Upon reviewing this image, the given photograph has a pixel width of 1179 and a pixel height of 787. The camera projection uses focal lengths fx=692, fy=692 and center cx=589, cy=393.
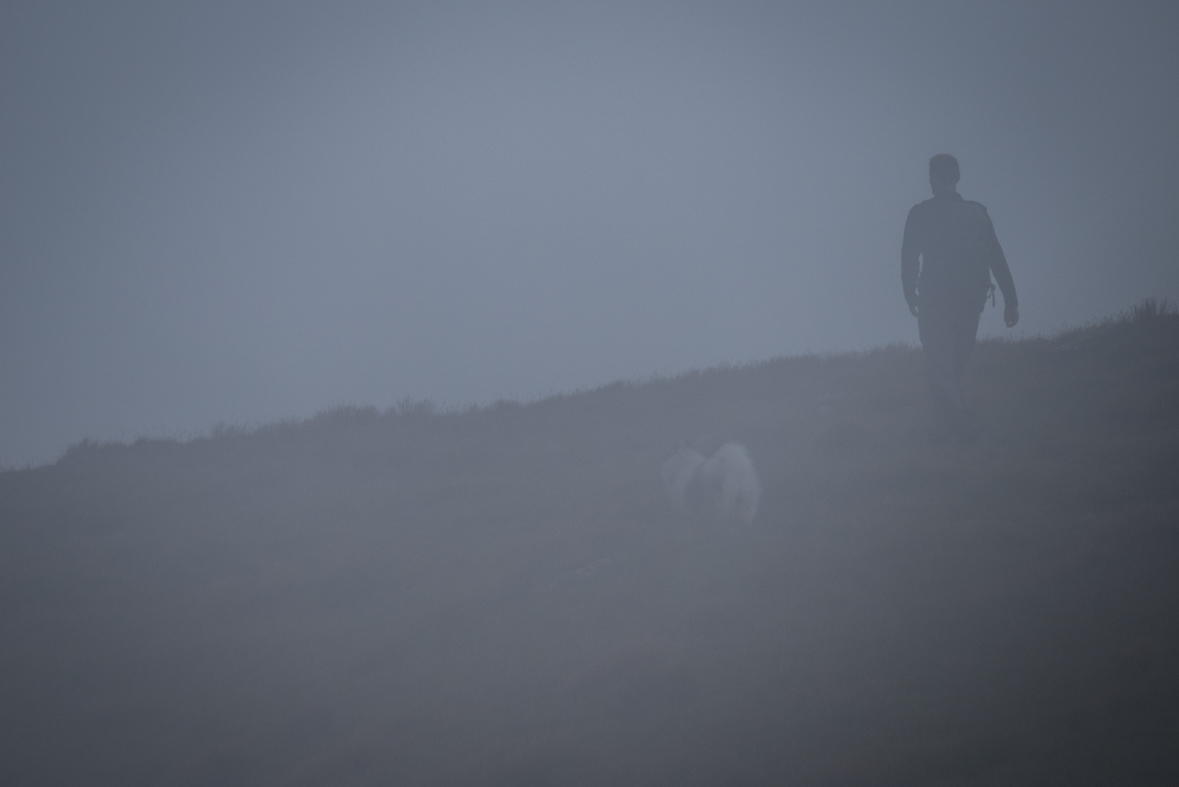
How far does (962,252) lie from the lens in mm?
6762

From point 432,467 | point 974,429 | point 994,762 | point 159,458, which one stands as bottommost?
point 994,762

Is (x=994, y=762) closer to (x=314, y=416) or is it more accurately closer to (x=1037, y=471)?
(x=1037, y=471)

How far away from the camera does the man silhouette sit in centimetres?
677

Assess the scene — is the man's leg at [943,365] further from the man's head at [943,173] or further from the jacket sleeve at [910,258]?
the man's head at [943,173]

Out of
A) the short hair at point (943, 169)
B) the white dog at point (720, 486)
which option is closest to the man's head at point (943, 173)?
the short hair at point (943, 169)

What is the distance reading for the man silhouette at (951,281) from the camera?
6.77 metres

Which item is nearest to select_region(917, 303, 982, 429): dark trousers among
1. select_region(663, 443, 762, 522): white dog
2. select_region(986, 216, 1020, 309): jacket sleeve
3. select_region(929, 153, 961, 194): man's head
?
select_region(986, 216, 1020, 309): jacket sleeve

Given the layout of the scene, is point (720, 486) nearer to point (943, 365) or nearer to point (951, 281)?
point (943, 365)

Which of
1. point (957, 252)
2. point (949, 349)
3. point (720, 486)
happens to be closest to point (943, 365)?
point (949, 349)

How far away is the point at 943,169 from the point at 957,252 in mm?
883

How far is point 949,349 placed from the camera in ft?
22.5

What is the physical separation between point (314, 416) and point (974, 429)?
11.2m

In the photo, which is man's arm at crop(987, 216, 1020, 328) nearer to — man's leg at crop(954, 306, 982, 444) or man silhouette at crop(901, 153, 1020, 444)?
man silhouette at crop(901, 153, 1020, 444)

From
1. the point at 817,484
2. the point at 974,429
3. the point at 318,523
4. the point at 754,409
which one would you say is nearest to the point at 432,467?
the point at 318,523
